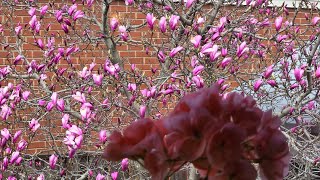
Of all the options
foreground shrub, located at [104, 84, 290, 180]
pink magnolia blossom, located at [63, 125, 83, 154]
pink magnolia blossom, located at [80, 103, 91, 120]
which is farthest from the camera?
pink magnolia blossom, located at [80, 103, 91, 120]

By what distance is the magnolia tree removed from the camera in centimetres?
127

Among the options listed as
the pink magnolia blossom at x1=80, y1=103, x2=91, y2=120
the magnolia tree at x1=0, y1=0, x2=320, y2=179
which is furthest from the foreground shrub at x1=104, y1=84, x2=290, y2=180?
the pink magnolia blossom at x1=80, y1=103, x2=91, y2=120

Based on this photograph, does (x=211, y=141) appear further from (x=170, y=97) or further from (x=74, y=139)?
(x=170, y=97)

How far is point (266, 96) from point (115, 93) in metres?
1.17

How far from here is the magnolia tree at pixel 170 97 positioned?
1269mm

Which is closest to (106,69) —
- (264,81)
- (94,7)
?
(264,81)

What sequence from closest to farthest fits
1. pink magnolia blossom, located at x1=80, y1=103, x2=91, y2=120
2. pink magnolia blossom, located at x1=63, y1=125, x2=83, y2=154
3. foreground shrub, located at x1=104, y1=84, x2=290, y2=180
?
foreground shrub, located at x1=104, y1=84, x2=290, y2=180
pink magnolia blossom, located at x1=63, y1=125, x2=83, y2=154
pink magnolia blossom, located at x1=80, y1=103, x2=91, y2=120

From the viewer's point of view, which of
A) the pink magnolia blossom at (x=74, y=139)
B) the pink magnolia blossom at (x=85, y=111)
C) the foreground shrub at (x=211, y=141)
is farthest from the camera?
the pink magnolia blossom at (x=85, y=111)

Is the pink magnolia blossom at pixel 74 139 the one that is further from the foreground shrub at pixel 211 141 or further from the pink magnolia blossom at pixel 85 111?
the foreground shrub at pixel 211 141

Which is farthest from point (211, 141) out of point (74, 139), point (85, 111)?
point (85, 111)

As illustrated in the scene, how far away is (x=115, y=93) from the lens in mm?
4184

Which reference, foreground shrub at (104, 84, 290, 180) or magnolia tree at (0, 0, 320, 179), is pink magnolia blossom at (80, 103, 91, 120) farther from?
foreground shrub at (104, 84, 290, 180)

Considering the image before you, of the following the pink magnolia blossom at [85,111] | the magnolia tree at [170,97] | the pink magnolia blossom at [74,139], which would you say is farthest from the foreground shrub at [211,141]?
the pink magnolia blossom at [85,111]

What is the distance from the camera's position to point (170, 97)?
4562mm
